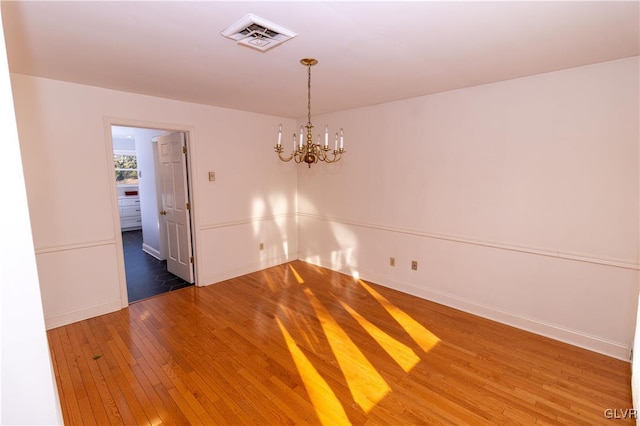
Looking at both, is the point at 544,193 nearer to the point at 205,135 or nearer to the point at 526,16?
the point at 526,16

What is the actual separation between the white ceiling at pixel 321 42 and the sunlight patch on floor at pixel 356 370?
2493 millimetres

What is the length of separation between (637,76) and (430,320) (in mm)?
2747

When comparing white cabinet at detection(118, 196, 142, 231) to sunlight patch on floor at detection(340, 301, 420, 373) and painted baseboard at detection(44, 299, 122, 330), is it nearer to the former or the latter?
painted baseboard at detection(44, 299, 122, 330)

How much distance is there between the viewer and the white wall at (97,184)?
2900mm

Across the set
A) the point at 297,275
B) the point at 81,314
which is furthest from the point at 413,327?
the point at 81,314

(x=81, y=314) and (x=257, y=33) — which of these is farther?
(x=81, y=314)

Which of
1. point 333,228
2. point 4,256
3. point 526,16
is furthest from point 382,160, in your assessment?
point 4,256

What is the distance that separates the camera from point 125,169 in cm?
858

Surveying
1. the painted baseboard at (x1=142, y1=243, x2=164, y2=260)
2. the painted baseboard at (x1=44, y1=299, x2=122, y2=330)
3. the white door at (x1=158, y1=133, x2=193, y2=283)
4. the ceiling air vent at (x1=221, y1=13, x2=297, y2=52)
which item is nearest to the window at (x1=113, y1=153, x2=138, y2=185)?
the painted baseboard at (x1=142, y1=243, x2=164, y2=260)

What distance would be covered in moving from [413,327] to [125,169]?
29.0 feet

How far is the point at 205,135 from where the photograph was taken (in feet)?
13.4

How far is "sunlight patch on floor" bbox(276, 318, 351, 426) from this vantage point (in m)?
1.99

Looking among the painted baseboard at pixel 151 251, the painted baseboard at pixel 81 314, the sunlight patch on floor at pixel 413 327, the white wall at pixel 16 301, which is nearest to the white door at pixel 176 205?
the painted baseboard at pixel 151 251

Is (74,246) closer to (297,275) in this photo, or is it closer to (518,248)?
(297,275)
